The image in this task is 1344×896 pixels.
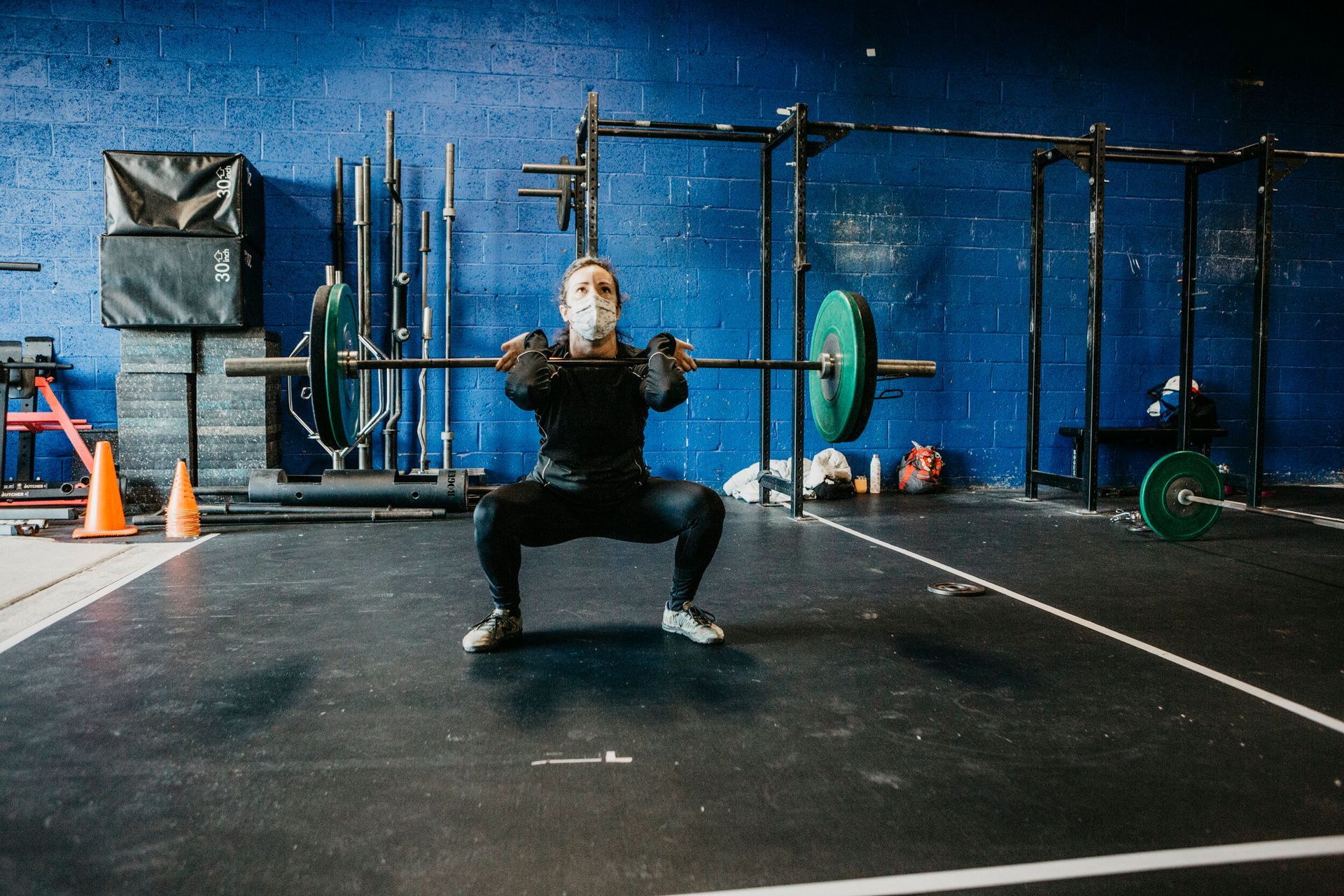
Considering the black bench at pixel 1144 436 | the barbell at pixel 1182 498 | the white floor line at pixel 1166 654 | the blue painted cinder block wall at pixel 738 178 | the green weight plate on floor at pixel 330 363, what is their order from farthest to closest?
the black bench at pixel 1144 436 → the blue painted cinder block wall at pixel 738 178 → the barbell at pixel 1182 498 → the green weight plate on floor at pixel 330 363 → the white floor line at pixel 1166 654

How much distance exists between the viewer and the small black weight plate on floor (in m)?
2.54

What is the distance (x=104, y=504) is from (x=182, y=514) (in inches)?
15.4

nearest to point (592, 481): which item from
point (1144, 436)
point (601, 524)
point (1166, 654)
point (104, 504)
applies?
point (601, 524)

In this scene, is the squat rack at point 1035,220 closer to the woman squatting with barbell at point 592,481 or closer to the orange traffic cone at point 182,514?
the woman squatting with barbell at point 592,481

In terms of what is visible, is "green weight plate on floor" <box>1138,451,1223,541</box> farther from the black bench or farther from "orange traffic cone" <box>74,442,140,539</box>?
"orange traffic cone" <box>74,442,140,539</box>

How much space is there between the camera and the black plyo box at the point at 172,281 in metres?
4.19

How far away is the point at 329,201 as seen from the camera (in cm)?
478

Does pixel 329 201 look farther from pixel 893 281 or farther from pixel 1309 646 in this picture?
pixel 1309 646

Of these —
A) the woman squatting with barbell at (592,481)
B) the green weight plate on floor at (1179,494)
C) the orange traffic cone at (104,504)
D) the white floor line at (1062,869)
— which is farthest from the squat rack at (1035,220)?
the white floor line at (1062,869)

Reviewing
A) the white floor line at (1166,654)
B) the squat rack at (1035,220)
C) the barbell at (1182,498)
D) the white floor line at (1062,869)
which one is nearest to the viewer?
the white floor line at (1062,869)

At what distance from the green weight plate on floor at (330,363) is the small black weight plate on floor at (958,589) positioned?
6.09 feet

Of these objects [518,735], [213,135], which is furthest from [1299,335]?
[213,135]

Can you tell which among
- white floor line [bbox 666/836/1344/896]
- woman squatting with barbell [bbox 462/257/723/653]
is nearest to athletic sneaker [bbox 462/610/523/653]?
woman squatting with barbell [bbox 462/257/723/653]

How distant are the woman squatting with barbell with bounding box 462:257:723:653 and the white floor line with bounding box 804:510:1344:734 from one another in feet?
3.35
